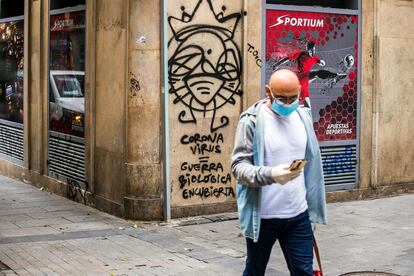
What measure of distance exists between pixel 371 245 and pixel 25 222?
14.2 feet

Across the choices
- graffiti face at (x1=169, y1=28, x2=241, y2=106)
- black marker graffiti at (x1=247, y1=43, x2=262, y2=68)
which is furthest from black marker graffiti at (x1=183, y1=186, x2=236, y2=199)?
black marker graffiti at (x1=247, y1=43, x2=262, y2=68)

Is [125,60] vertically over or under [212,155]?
over

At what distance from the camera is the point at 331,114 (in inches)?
408

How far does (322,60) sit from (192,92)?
Result: 2.18m

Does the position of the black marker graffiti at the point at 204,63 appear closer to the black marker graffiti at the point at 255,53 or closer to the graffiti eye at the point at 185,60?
the graffiti eye at the point at 185,60

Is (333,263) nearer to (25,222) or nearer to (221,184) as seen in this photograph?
(221,184)

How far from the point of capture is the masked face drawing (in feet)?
29.8

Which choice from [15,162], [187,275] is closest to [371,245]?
[187,275]

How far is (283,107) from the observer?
4.48m

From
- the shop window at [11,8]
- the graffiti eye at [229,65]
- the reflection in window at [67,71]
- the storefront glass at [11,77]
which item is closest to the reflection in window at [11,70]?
the storefront glass at [11,77]

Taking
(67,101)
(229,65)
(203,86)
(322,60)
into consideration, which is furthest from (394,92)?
(67,101)

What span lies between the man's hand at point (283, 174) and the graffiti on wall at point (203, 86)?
4.96 m

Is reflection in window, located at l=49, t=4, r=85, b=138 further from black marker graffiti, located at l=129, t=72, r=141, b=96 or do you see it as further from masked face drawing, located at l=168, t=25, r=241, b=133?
masked face drawing, located at l=168, t=25, r=241, b=133

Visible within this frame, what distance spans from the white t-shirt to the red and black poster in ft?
17.2
